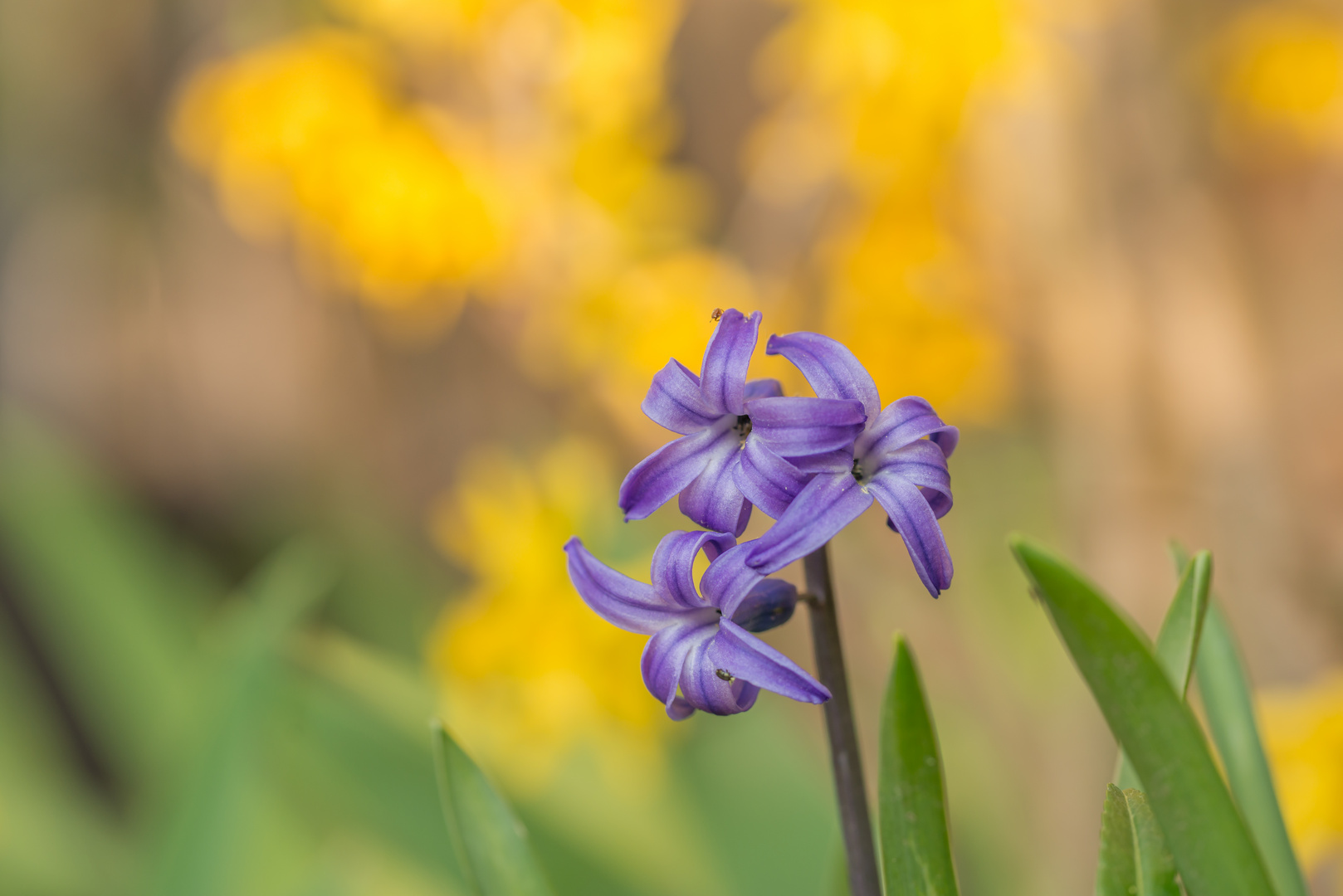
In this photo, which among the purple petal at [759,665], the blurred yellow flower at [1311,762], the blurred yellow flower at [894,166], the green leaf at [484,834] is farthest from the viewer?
the blurred yellow flower at [894,166]

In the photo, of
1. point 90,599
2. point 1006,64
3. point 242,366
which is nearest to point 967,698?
point 1006,64

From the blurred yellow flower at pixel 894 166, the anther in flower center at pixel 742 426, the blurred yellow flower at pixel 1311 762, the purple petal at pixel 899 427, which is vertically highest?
the blurred yellow flower at pixel 894 166

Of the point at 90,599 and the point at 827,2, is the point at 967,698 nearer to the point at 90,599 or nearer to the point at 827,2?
the point at 827,2

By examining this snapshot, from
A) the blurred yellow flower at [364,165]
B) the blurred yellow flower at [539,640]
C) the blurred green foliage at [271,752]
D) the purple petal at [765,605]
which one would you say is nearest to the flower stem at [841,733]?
the purple petal at [765,605]

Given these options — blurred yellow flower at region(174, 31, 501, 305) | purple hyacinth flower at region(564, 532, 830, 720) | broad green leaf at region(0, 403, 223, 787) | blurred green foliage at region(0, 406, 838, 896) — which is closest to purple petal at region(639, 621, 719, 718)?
purple hyacinth flower at region(564, 532, 830, 720)

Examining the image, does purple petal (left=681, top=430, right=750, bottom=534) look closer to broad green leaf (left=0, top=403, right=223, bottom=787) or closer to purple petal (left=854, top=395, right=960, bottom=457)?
purple petal (left=854, top=395, right=960, bottom=457)

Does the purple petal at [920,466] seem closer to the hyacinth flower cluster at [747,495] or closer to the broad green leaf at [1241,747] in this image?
the hyacinth flower cluster at [747,495]
